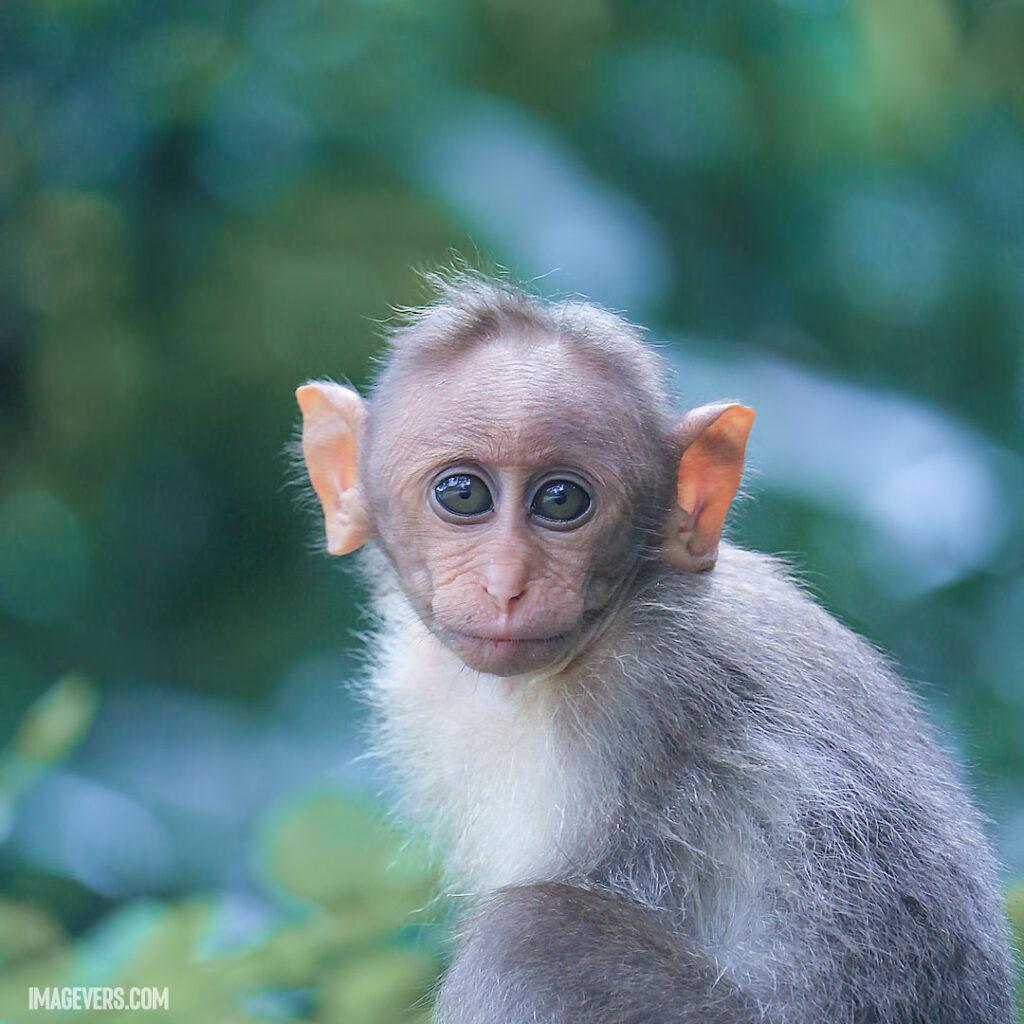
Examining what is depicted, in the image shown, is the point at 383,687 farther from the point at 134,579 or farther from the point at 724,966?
the point at 134,579

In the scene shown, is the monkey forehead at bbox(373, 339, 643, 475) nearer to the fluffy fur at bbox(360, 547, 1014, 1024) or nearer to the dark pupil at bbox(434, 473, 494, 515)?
the dark pupil at bbox(434, 473, 494, 515)

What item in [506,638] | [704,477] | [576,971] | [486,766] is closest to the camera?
[576,971]

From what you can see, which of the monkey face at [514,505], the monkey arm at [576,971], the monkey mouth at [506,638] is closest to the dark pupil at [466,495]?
the monkey face at [514,505]

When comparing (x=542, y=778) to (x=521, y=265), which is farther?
(x=521, y=265)

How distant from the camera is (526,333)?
345 cm

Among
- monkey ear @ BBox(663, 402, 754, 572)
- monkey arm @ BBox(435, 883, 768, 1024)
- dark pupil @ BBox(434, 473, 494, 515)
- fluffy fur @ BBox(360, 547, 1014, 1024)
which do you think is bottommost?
monkey arm @ BBox(435, 883, 768, 1024)

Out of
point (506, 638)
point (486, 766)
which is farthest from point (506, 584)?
point (486, 766)

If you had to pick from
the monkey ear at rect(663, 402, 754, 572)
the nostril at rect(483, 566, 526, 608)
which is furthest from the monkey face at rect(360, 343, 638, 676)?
the monkey ear at rect(663, 402, 754, 572)

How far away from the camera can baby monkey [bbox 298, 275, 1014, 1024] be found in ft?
10.4

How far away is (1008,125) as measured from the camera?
563cm

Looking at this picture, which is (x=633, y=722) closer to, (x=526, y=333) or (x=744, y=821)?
(x=744, y=821)

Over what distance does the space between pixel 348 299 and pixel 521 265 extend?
664 millimetres

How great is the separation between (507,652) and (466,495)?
35 centimetres

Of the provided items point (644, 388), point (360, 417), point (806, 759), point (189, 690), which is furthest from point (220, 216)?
point (806, 759)
